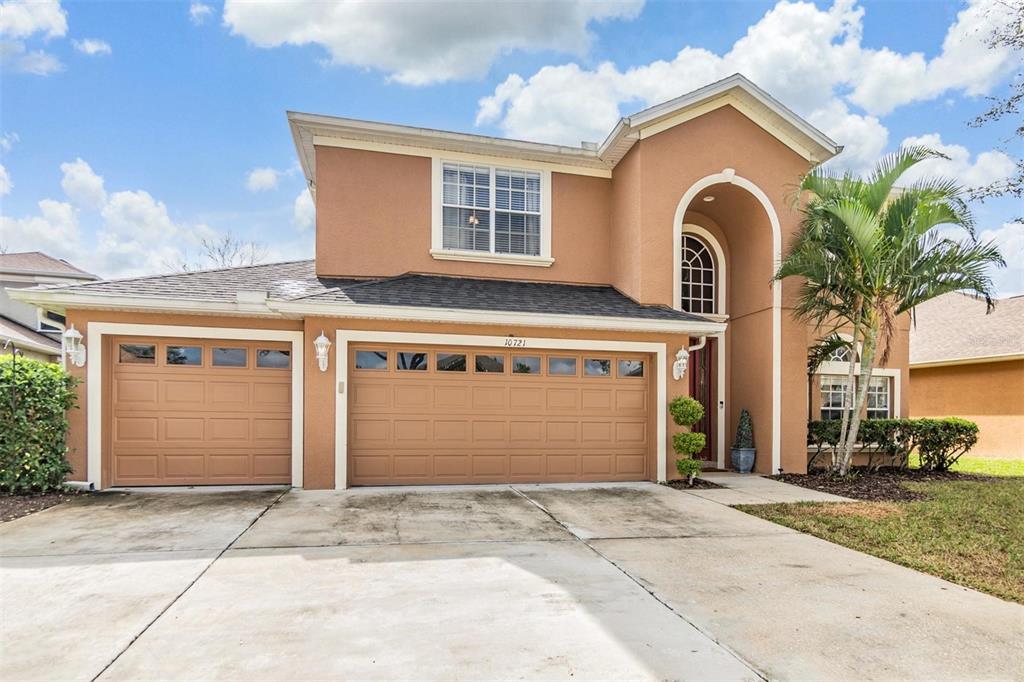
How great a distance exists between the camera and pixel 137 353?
844 centimetres

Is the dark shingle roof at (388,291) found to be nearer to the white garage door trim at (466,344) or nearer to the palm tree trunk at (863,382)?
the white garage door trim at (466,344)

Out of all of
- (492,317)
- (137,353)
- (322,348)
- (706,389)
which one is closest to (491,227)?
(492,317)

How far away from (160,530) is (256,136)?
1544cm

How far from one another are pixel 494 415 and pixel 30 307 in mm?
15204

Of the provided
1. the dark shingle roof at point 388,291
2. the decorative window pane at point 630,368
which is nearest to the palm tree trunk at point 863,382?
the dark shingle roof at point 388,291

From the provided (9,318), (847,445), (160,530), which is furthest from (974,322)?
(9,318)

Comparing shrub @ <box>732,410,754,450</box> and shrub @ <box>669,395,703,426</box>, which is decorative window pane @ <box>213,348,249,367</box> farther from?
shrub @ <box>732,410,754,450</box>

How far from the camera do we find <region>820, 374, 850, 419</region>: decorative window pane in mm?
12094

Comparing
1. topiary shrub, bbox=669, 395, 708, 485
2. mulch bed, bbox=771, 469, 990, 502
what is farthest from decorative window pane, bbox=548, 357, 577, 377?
mulch bed, bbox=771, 469, 990, 502

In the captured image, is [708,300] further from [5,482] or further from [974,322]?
[5,482]

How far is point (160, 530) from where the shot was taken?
5957 millimetres

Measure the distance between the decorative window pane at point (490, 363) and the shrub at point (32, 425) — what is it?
5.98m

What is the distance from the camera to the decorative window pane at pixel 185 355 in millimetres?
8508

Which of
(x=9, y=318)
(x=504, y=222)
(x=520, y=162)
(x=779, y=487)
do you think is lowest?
(x=779, y=487)
